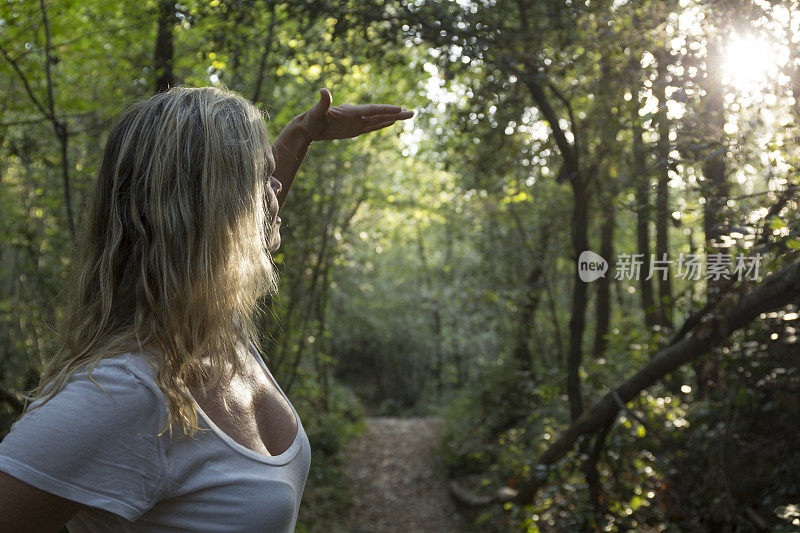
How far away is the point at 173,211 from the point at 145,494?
1.64 ft

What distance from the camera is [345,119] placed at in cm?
191

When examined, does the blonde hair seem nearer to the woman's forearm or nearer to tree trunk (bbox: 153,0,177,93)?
the woman's forearm

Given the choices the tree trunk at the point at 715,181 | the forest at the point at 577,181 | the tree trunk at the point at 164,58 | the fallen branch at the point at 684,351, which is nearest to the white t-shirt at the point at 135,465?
the forest at the point at 577,181

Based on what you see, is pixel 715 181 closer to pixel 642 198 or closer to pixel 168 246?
pixel 642 198

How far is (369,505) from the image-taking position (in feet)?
29.8

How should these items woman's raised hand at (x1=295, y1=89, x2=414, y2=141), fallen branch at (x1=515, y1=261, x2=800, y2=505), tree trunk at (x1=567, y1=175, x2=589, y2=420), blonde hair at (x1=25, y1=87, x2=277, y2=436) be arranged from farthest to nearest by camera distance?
tree trunk at (x1=567, y1=175, x2=589, y2=420) → fallen branch at (x1=515, y1=261, x2=800, y2=505) → woman's raised hand at (x1=295, y1=89, x2=414, y2=141) → blonde hair at (x1=25, y1=87, x2=277, y2=436)

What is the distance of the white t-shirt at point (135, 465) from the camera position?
3.24 ft

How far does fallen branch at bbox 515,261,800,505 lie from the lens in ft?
9.29

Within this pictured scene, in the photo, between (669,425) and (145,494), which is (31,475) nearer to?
(145,494)

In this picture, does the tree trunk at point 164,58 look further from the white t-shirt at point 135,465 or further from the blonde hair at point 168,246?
the white t-shirt at point 135,465

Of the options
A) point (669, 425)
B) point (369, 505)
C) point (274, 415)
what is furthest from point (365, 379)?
point (274, 415)

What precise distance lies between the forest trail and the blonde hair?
7.17 m

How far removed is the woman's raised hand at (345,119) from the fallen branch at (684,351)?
1.95 meters

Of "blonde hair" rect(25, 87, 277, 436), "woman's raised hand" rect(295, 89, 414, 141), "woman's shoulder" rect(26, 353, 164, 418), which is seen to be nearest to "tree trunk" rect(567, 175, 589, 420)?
"woman's raised hand" rect(295, 89, 414, 141)
